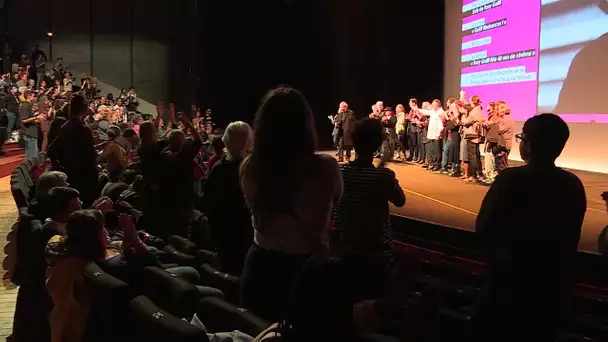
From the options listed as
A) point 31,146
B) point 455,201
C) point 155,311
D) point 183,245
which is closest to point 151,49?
point 31,146

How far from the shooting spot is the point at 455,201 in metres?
7.70

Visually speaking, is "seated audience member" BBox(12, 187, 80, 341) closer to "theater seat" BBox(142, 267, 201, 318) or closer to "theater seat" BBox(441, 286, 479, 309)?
"theater seat" BBox(142, 267, 201, 318)

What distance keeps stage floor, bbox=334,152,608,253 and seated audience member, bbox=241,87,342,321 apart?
11.7 ft

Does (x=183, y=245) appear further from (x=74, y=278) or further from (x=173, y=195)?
(x=74, y=278)

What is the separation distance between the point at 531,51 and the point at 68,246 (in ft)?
33.8

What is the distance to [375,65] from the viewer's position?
642 inches

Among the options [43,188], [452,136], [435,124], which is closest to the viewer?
[43,188]

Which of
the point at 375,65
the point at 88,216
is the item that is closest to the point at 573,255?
the point at 88,216

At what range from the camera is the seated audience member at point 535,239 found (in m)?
1.89

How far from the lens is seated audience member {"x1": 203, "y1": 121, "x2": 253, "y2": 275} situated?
120 inches

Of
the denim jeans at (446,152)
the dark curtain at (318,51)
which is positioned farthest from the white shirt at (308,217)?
the dark curtain at (318,51)

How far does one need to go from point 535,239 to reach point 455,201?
19.4 ft

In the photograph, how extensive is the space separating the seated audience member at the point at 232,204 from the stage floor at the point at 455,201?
9.33 ft

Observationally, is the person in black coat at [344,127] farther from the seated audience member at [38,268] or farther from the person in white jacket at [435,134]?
the seated audience member at [38,268]
